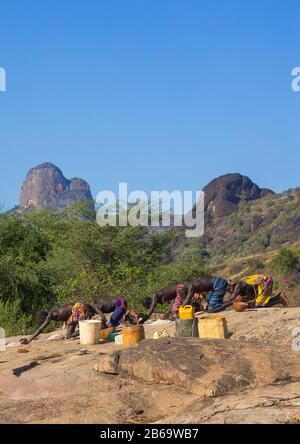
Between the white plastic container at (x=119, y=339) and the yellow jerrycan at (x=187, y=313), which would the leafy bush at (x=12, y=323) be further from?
the yellow jerrycan at (x=187, y=313)

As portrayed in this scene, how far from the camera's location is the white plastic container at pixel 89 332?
11.0 metres

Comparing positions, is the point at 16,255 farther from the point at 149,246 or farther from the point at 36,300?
the point at 149,246

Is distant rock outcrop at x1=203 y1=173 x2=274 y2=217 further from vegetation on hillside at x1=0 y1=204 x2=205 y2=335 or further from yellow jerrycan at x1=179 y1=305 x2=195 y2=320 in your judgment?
yellow jerrycan at x1=179 y1=305 x2=195 y2=320

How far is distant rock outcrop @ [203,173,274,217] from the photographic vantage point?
337 ft

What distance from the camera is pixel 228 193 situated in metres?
108

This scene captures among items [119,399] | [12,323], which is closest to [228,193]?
[12,323]

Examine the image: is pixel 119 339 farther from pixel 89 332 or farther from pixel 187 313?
pixel 187 313

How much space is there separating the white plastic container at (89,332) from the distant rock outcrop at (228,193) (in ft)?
290

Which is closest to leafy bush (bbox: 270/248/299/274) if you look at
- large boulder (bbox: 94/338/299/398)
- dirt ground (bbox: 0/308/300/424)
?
dirt ground (bbox: 0/308/300/424)

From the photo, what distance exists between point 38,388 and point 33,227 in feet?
61.6

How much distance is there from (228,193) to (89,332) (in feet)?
321

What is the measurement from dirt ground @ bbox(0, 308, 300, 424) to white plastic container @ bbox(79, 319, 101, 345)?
98cm

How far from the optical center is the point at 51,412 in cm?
733
